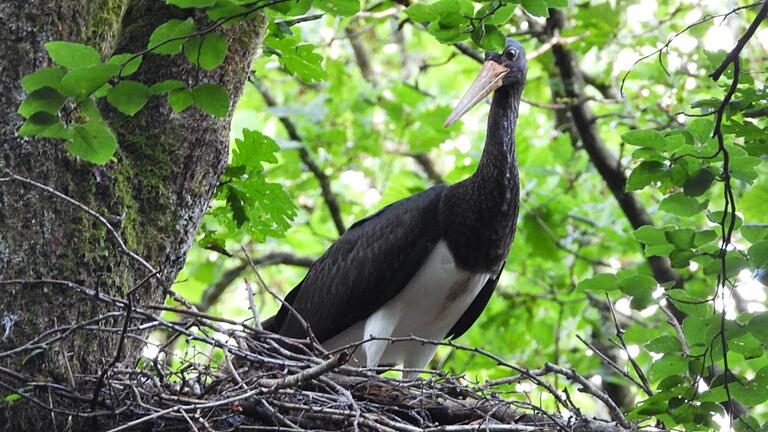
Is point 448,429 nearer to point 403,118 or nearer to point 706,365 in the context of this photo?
point 706,365

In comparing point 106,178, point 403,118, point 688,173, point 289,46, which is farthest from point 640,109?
point 106,178

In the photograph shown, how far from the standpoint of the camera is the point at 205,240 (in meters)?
5.32

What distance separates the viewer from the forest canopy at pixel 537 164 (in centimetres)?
335

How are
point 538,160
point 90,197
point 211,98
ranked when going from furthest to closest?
point 538,160 → point 90,197 → point 211,98

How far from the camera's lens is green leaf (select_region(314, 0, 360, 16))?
129 inches

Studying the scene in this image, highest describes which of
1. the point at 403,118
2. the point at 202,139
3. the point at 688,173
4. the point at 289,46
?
the point at 403,118

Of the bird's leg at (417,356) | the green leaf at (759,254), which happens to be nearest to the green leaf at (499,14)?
the green leaf at (759,254)

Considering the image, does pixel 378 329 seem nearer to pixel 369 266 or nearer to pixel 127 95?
pixel 369 266

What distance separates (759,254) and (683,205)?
1.49ft

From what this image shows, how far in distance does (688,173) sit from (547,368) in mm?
833

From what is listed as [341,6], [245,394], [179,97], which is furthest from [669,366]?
[179,97]

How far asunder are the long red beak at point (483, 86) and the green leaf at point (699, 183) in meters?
2.03

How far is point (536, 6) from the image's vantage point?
3.45 m

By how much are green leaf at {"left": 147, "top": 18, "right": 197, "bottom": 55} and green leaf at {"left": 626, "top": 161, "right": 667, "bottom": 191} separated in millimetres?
1628
